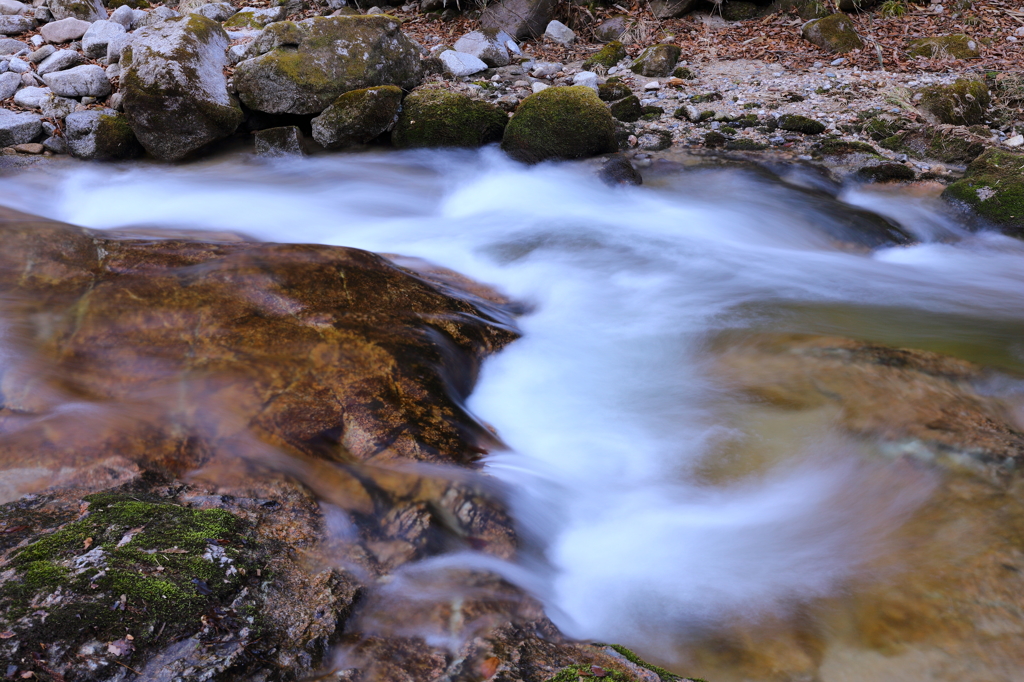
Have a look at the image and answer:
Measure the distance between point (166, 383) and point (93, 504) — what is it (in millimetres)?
908

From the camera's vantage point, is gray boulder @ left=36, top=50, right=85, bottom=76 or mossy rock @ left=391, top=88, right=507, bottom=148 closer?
mossy rock @ left=391, top=88, right=507, bottom=148

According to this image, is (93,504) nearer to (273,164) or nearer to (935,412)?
(935,412)

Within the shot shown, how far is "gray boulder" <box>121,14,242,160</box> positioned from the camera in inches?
316

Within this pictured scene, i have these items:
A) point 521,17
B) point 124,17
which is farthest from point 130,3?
point 521,17

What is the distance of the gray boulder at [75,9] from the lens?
11.2m

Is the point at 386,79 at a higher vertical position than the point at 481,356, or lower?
higher

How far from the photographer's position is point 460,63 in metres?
10.6

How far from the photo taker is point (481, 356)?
429 centimetres

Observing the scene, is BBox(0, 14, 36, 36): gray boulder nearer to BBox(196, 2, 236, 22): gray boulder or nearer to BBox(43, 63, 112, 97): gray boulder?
BBox(43, 63, 112, 97): gray boulder

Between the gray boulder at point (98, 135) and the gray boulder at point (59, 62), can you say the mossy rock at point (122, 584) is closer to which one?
the gray boulder at point (98, 135)

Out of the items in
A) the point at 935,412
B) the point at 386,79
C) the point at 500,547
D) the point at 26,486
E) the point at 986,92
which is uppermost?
the point at 986,92

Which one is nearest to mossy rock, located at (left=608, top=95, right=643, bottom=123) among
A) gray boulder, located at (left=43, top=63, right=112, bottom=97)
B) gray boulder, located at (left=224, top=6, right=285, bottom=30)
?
gray boulder, located at (left=224, top=6, right=285, bottom=30)

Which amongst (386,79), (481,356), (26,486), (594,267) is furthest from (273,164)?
(26,486)

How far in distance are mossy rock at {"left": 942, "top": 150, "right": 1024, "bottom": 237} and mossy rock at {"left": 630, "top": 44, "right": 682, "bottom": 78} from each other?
502 centimetres
